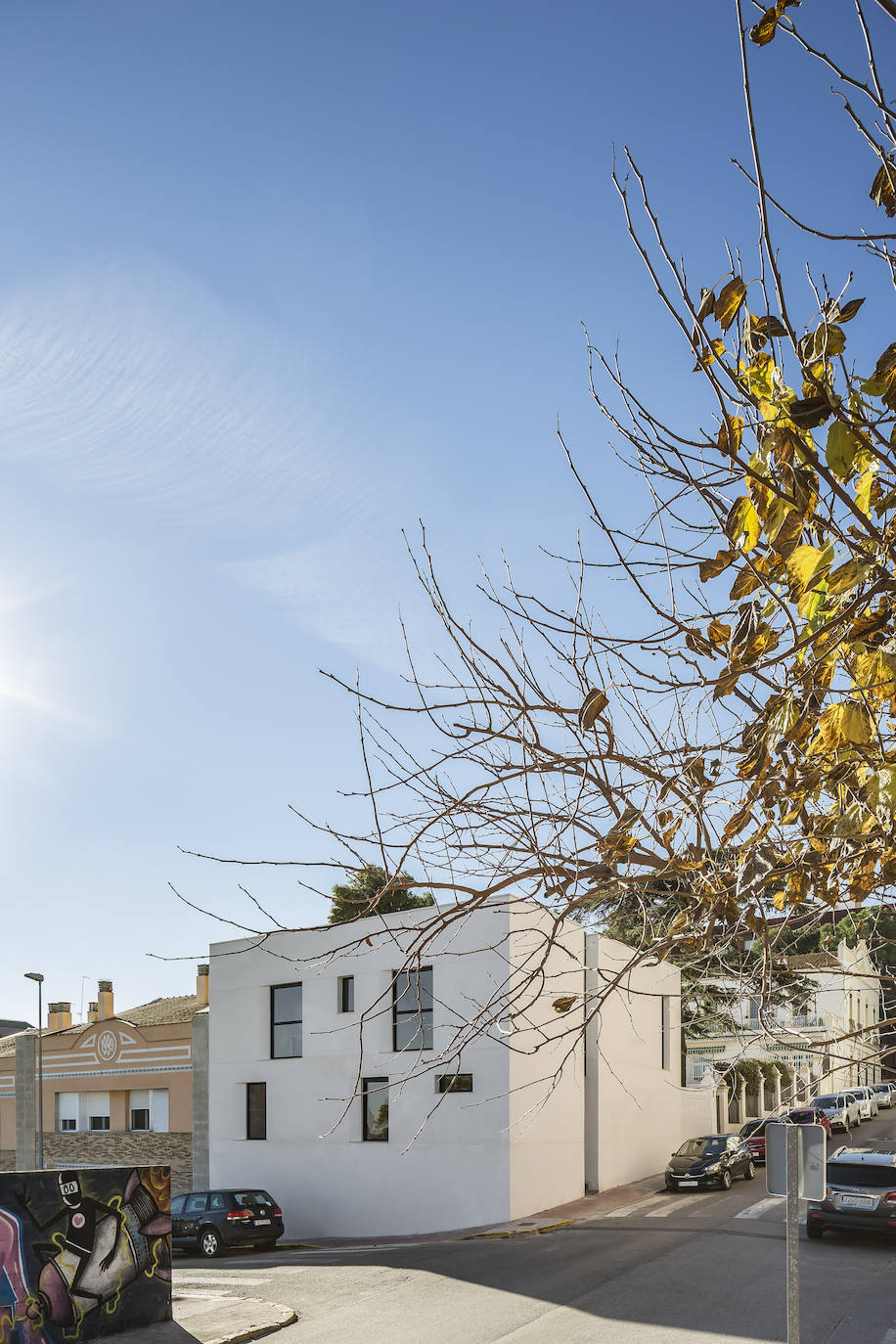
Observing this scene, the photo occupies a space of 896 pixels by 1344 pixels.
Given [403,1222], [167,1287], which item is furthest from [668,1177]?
[167,1287]

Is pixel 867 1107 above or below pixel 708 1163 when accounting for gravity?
below

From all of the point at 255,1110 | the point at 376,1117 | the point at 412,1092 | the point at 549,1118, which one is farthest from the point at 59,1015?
the point at 549,1118

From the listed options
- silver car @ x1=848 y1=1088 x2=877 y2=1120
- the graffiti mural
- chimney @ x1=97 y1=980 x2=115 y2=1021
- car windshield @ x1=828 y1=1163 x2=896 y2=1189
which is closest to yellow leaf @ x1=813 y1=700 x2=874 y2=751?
the graffiti mural

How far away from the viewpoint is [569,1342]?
12.0m

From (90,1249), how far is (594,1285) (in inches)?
259

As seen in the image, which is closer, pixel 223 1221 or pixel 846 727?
pixel 846 727

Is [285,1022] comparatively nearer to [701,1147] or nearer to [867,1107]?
[701,1147]

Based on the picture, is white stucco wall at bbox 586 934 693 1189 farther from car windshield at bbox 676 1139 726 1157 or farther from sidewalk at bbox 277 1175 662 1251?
car windshield at bbox 676 1139 726 1157

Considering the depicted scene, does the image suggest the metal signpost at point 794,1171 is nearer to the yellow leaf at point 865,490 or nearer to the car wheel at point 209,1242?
the yellow leaf at point 865,490

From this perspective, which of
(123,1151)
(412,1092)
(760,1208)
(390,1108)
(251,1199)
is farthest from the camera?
(123,1151)

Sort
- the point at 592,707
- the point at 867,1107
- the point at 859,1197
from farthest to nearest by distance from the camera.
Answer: the point at 867,1107 < the point at 859,1197 < the point at 592,707

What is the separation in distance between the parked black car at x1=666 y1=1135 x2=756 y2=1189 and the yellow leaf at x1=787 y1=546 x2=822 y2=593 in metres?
26.5

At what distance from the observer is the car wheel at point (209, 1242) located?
2303 centimetres

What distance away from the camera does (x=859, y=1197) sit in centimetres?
1784
